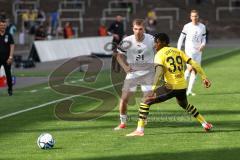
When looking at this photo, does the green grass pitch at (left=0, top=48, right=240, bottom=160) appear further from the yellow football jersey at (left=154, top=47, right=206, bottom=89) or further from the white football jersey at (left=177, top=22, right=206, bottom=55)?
the white football jersey at (left=177, top=22, right=206, bottom=55)

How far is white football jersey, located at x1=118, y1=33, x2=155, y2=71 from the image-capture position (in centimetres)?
1382

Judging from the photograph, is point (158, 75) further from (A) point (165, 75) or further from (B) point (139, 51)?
(B) point (139, 51)

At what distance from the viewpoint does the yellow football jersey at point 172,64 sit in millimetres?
12859

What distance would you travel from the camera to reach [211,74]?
27.7 m

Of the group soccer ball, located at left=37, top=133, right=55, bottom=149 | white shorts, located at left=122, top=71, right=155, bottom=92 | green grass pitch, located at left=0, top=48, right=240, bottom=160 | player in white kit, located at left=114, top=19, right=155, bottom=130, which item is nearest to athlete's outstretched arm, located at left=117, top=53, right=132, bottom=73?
player in white kit, located at left=114, top=19, right=155, bottom=130

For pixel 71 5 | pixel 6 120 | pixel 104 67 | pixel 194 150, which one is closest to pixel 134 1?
pixel 71 5

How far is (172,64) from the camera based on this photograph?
508 inches

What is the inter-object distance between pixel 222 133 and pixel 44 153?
11.5 feet

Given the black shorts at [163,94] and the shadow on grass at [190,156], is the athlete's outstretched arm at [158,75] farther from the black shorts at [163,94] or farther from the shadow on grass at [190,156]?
the shadow on grass at [190,156]

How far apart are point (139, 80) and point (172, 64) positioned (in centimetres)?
133

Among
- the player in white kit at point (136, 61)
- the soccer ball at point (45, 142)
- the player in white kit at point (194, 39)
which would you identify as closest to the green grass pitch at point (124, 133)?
the soccer ball at point (45, 142)

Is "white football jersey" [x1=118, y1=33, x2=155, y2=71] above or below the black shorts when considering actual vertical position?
Result: above

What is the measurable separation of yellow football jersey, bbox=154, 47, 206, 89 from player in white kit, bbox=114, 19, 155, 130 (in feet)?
3.02

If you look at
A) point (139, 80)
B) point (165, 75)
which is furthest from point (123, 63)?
point (165, 75)
